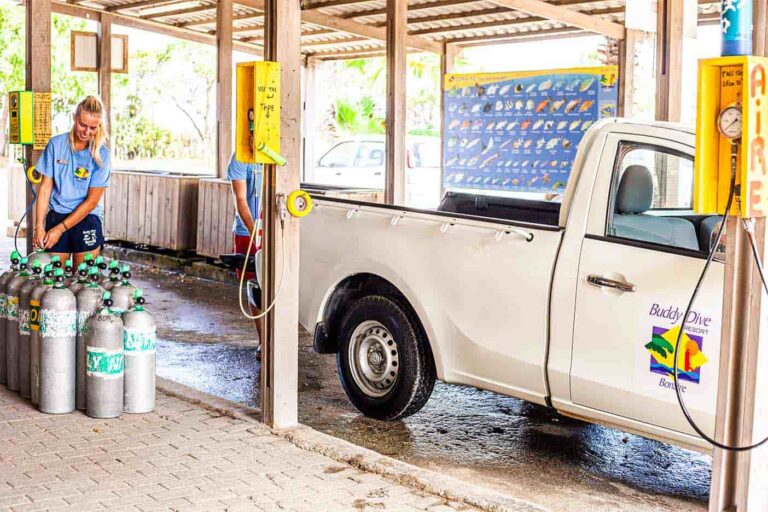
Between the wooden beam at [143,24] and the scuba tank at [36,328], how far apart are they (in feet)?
33.4

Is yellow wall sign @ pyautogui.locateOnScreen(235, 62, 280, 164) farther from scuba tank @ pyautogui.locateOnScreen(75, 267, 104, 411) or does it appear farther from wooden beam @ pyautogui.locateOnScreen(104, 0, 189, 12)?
wooden beam @ pyautogui.locateOnScreen(104, 0, 189, 12)

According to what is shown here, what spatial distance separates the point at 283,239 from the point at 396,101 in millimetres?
5755

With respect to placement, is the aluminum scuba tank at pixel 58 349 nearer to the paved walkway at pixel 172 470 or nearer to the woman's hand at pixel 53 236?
the paved walkway at pixel 172 470

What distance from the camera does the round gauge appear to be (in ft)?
→ 11.2

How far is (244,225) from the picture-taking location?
7.96 meters

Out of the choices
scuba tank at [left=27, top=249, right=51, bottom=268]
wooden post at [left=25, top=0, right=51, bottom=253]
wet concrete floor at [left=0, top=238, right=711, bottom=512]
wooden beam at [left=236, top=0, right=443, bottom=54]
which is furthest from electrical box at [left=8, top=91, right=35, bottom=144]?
wooden beam at [left=236, top=0, right=443, bottom=54]

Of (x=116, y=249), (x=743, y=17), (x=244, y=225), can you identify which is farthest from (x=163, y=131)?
(x=743, y=17)

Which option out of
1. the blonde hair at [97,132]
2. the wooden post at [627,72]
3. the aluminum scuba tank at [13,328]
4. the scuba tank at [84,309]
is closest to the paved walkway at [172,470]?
the scuba tank at [84,309]

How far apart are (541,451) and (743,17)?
320 centimetres

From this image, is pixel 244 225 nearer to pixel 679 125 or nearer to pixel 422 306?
pixel 422 306

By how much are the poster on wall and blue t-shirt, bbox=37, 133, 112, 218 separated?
7.04 m

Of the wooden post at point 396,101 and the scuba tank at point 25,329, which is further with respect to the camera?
the wooden post at point 396,101

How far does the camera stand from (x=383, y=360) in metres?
6.32

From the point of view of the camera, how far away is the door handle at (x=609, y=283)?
498 cm
